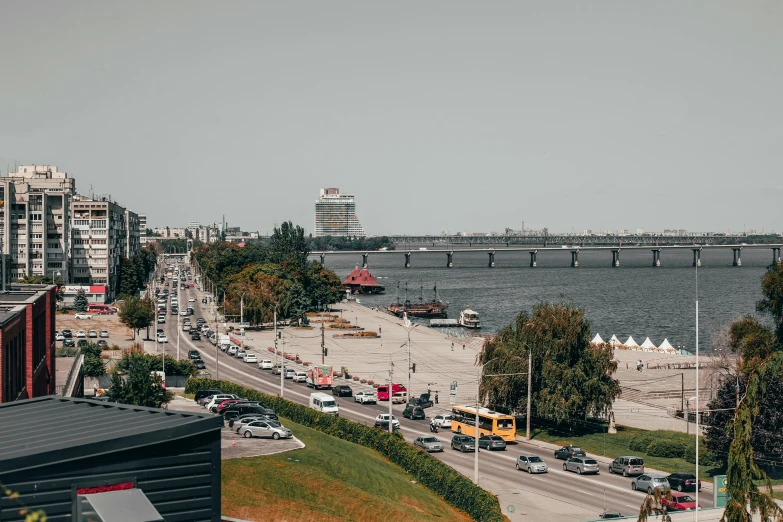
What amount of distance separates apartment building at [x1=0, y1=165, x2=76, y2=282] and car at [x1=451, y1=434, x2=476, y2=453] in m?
107

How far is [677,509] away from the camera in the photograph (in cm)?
3931

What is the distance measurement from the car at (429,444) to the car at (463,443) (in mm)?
942

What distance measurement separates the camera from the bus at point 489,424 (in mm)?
57344

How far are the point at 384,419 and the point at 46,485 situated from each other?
40666mm

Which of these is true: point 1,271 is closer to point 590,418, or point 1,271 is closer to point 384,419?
point 384,419

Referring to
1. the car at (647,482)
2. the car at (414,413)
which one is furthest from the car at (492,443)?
the car at (647,482)

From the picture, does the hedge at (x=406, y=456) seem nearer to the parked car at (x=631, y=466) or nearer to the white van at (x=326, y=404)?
the white van at (x=326, y=404)

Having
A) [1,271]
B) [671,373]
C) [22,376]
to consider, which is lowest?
[671,373]

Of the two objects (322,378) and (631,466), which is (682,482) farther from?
(322,378)

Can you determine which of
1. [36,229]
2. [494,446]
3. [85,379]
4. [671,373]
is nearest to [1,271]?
[85,379]

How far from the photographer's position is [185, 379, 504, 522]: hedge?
3831cm

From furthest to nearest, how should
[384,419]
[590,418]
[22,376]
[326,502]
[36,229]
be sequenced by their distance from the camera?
[36,229], [590,418], [384,419], [22,376], [326,502]

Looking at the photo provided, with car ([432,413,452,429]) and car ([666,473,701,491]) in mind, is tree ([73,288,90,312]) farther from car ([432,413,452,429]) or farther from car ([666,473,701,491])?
car ([666,473,701,491])

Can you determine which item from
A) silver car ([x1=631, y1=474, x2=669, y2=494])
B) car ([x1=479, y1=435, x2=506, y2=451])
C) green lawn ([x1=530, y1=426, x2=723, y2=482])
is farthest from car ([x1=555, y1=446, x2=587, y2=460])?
silver car ([x1=631, y1=474, x2=669, y2=494])
